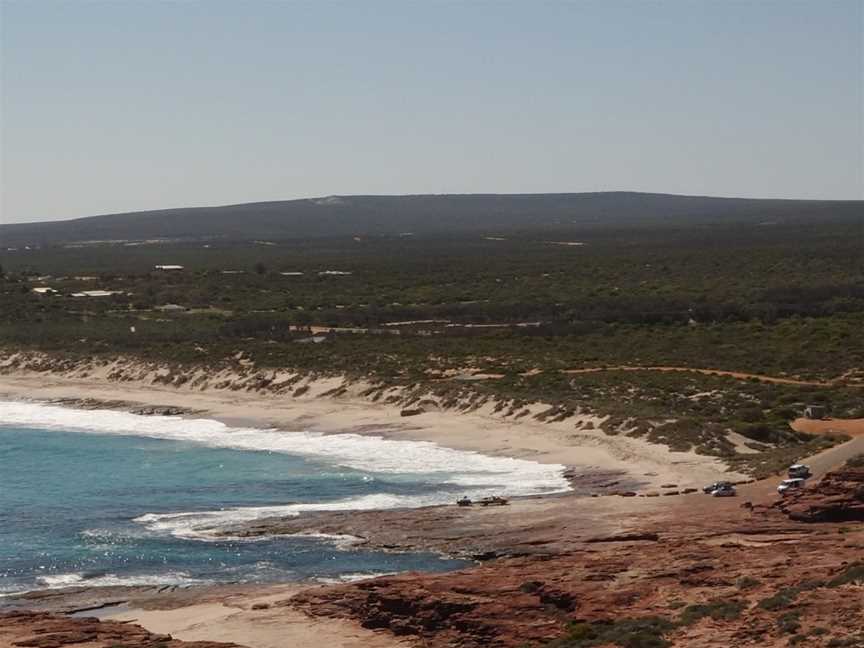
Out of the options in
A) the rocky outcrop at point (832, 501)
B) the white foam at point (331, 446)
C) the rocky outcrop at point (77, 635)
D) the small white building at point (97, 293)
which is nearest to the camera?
the rocky outcrop at point (77, 635)

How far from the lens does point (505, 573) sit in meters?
27.7

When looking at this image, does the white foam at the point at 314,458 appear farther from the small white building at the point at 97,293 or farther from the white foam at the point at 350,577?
the small white building at the point at 97,293

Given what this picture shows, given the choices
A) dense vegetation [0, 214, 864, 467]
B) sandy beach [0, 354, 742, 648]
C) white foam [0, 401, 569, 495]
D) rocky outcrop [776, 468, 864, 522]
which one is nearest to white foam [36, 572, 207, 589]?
sandy beach [0, 354, 742, 648]

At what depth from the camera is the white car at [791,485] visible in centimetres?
3369

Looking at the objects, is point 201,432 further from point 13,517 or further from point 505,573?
point 505,573

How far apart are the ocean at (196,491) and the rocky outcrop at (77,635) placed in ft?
13.0

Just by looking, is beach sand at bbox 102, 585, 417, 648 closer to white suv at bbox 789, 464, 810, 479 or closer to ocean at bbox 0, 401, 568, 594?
ocean at bbox 0, 401, 568, 594

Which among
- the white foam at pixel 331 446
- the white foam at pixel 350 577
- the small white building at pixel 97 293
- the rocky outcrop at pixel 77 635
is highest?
the small white building at pixel 97 293

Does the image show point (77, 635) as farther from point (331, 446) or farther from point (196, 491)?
point (331, 446)

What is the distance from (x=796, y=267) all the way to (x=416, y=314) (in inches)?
1421

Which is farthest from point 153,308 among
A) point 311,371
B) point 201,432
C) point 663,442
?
point 663,442

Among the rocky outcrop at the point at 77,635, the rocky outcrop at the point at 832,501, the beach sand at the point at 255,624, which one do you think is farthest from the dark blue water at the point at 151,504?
the rocky outcrop at the point at 832,501

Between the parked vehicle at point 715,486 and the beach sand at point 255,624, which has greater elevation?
the parked vehicle at point 715,486

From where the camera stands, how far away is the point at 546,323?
245 feet
